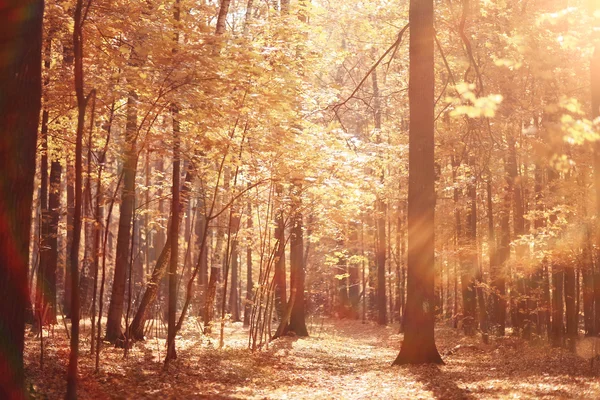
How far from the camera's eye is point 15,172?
605 cm

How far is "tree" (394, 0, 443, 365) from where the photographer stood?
12602mm

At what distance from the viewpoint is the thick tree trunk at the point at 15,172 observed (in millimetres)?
5941

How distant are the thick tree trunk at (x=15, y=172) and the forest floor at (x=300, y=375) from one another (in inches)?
65.4

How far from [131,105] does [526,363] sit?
→ 31.5ft

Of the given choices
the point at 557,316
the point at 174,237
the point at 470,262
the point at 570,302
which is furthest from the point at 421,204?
the point at 470,262

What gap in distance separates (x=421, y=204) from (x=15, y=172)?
8558 millimetres

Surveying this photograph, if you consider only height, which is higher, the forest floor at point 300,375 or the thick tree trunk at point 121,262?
the thick tree trunk at point 121,262

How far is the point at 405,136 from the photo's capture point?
24.4m

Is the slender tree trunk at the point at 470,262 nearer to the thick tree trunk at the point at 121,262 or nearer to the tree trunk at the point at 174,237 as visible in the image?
the thick tree trunk at the point at 121,262

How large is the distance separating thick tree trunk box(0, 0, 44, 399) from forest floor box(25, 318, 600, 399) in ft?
5.45

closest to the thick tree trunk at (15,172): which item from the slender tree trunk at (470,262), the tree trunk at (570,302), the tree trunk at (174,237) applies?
the tree trunk at (174,237)

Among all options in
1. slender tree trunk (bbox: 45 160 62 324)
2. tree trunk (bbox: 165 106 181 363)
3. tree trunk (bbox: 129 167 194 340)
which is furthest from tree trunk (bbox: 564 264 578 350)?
slender tree trunk (bbox: 45 160 62 324)

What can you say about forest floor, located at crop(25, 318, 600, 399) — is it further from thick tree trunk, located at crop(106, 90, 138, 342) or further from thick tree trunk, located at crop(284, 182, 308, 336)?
thick tree trunk, located at crop(284, 182, 308, 336)

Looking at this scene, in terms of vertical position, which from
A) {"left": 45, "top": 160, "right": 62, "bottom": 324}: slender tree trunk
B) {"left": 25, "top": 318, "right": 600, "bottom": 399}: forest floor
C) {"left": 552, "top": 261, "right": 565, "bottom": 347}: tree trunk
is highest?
{"left": 45, "top": 160, "right": 62, "bottom": 324}: slender tree trunk
